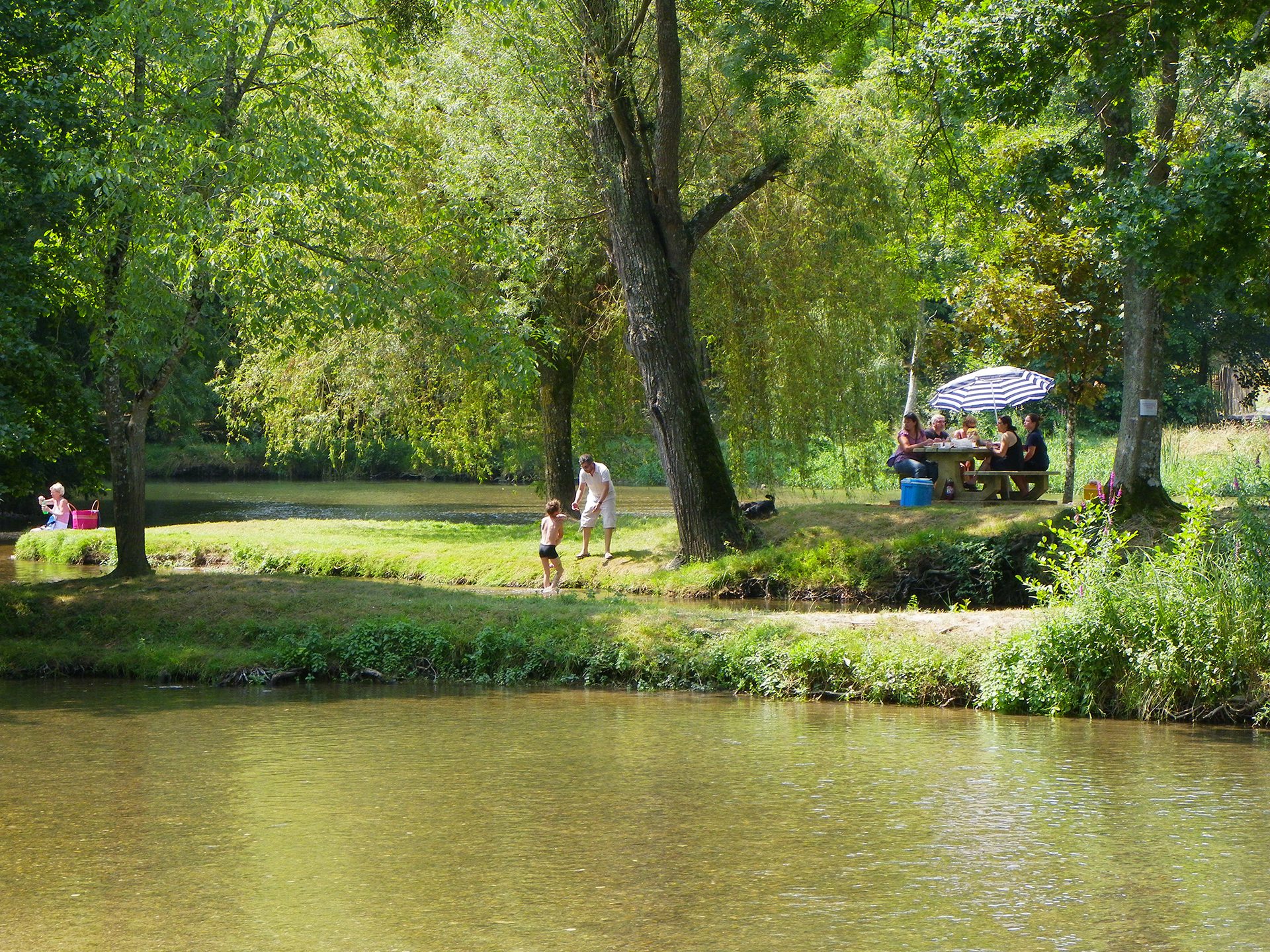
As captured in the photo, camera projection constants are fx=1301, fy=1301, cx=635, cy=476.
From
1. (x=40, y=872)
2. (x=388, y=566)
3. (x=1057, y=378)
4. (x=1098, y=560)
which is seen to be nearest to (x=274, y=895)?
(x=40, y=872)

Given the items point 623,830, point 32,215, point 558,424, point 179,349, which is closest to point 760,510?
point 558,424

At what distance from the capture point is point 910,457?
22.5 m

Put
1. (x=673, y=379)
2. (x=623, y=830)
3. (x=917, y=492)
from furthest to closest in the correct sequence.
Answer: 1. (x=917, y=492)
2. (x=673, y=379)
3. (x=623, y=830)

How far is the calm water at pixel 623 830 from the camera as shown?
20.1ft

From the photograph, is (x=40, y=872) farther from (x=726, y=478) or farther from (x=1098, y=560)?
(x=726, y=478)

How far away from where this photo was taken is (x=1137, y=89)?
17.8m

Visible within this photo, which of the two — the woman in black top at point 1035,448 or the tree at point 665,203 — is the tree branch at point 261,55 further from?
the woman in black top at point 1035,448

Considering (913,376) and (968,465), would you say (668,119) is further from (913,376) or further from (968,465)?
(913,376)

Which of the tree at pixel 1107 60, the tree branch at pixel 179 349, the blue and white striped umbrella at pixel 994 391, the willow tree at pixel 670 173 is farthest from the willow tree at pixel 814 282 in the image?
the tree branch at pixel 179 349

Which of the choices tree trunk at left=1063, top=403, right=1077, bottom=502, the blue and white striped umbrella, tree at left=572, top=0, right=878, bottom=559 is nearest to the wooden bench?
tree trunk at left=1063, top=403, right=1077, bottom=502

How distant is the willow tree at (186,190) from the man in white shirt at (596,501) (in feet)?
19.2

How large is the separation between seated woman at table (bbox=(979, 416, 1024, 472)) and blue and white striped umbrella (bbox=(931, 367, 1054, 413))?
98cm

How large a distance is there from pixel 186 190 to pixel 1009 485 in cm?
1432

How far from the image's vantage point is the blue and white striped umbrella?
934 inches
